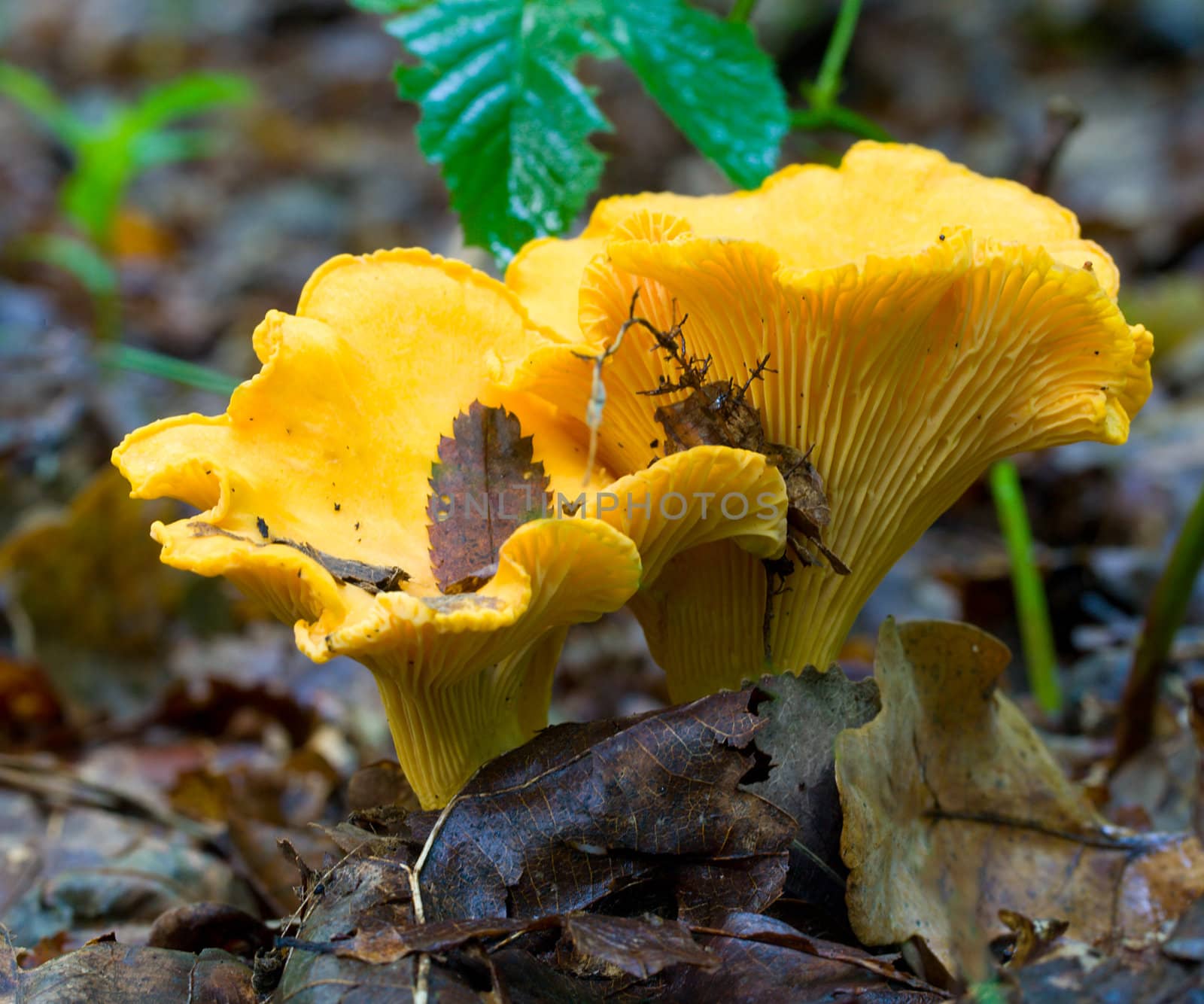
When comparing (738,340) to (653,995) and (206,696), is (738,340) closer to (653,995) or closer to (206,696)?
(653,995)

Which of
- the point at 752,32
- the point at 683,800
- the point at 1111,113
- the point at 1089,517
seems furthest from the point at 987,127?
the point at 683,800

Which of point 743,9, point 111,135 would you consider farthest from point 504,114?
point 111,135

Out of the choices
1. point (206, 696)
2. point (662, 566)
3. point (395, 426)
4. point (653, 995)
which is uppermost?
point (395, 426)

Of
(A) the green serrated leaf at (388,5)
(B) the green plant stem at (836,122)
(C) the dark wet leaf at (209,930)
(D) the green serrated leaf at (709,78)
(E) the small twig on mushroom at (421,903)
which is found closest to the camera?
(E) the small twig on mushroom at (421,903)

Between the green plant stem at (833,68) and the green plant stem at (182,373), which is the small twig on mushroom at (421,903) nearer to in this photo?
the green plant stem at (182,373)

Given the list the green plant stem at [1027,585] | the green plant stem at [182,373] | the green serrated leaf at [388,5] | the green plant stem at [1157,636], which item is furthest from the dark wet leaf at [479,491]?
the green plant stem at [1027,585]

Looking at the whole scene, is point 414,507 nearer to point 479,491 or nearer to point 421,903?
point 479,491

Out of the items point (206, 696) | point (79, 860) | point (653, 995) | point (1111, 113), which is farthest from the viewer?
point (1111, 113)
